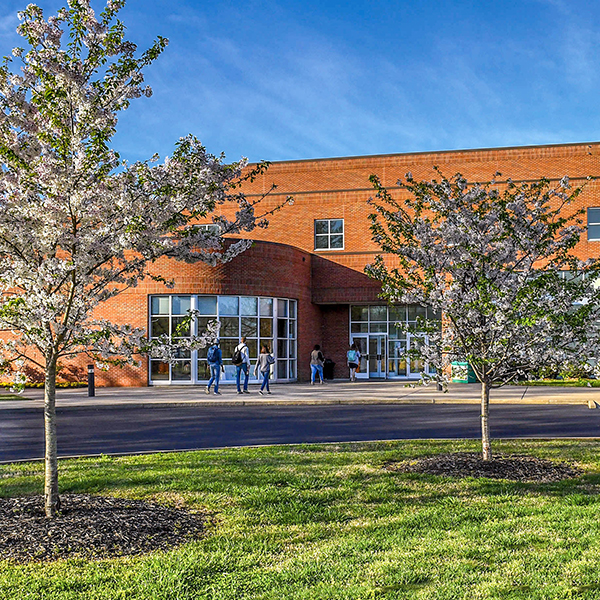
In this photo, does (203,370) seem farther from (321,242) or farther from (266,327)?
(321,242)

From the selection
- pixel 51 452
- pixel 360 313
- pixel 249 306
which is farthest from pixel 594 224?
pixel 51 452

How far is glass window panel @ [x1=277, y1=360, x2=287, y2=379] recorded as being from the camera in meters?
30.2

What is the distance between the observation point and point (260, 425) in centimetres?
1445

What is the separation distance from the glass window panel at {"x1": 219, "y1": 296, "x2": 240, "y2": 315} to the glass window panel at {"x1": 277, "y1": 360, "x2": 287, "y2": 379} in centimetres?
341

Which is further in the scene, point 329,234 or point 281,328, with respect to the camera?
point 329,234

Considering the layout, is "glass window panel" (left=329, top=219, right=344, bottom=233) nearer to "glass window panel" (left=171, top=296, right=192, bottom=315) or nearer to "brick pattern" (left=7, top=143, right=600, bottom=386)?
"brick pattern" (left=7, top=143, right=600, bottom=386)

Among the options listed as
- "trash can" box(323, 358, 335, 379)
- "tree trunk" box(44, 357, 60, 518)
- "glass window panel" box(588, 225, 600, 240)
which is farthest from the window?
"tree trunk" box(44, 357, 60, 518)

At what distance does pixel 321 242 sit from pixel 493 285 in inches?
1035

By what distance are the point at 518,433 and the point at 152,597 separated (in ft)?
31.2

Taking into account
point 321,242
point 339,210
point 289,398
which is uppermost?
point 339,210

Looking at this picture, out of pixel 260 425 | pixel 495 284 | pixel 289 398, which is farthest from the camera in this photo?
pixel 289 398

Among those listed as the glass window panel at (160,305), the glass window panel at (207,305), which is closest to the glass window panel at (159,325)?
the glass window panel at (160,305)

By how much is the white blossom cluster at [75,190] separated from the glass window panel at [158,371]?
21.4 meters

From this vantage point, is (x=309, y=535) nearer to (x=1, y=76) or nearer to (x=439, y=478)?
(x=439, y=478)
